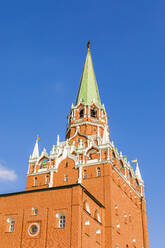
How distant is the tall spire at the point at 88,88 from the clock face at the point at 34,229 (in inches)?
1061

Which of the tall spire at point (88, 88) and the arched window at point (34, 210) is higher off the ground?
the tall spire at point (88, 88)

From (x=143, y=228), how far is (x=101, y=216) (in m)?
15.4

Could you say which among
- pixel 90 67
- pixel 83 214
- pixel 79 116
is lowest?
pixel 83 214

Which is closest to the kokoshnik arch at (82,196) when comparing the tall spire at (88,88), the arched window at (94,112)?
the tall spire at (88,88)

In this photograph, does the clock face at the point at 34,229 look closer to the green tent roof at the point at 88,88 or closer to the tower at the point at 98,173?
the tower at the point at 98,173

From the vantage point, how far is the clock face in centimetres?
3459

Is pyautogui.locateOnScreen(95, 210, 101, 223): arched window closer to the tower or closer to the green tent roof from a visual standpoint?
the tower

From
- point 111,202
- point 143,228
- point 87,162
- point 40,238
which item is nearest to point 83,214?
point 40,238

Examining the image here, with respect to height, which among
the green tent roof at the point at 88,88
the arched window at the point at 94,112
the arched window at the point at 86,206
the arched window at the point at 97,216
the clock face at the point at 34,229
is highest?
the green tent roof at the point at 88,88

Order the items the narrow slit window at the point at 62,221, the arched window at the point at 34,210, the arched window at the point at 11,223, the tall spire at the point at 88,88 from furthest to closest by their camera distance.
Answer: the tall spire at the point at 88,88 → the arched window at the point at 11,223 → the arched window at the point at 34,210 → the narrow slit window at the point at 62,221

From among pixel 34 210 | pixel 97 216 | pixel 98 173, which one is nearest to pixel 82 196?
pixel 97 216

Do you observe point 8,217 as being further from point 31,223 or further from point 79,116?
point 79,116

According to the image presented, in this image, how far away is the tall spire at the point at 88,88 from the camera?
58.1 m

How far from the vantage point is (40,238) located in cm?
3409
